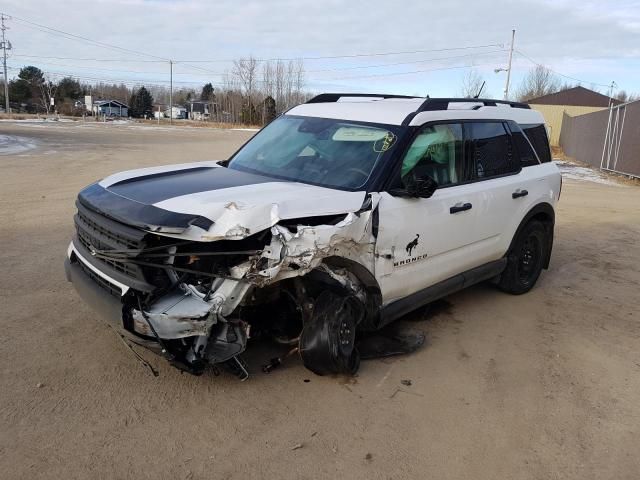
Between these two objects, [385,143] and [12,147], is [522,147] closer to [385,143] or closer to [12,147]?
[385,143]

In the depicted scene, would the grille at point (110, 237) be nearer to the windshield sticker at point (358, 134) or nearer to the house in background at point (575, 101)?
the windshield sticker at point (358, 134)

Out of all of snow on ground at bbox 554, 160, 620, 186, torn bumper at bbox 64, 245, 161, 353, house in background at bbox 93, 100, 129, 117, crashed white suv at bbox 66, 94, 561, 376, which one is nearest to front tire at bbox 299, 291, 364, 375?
crashed white suv at bbox 66, 94, 561, 376

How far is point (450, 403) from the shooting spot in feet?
12.1

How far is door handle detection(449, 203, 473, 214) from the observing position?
442 centimetres

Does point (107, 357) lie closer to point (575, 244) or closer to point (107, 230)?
point (107, 230)

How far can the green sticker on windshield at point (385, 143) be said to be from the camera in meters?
4.16

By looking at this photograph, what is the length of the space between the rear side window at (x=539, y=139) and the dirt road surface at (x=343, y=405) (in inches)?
66.7

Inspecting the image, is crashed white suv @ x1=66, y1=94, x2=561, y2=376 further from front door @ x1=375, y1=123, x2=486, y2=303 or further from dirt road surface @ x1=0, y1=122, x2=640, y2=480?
dirt road surface @ x1=0, y1=122, x2=640, y2=480

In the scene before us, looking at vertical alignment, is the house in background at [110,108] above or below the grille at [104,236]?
above

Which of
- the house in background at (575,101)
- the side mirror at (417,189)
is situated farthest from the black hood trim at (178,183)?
the house in background at (575,101)

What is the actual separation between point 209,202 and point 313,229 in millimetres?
662

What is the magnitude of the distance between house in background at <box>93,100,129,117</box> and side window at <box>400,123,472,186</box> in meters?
93.5

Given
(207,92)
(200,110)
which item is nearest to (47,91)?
(200,110)

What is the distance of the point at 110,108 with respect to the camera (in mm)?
97562
